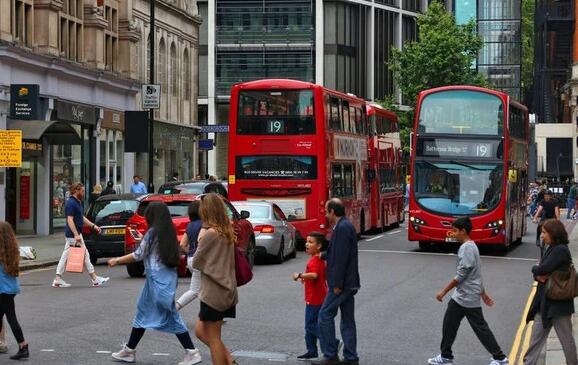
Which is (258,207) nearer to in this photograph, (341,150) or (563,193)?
(341,150)

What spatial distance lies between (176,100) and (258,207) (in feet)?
92.5

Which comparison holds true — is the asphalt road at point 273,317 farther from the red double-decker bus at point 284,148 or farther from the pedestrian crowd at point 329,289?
the red double-decker bus at point 284,148

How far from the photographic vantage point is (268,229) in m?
24.9

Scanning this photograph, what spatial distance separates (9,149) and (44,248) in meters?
4.86

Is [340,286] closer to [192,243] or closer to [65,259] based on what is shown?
[192,243]

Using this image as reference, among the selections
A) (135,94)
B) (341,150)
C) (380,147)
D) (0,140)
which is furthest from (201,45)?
(0,140)

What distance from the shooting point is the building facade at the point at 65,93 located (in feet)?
109

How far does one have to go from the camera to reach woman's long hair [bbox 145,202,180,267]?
451 inches

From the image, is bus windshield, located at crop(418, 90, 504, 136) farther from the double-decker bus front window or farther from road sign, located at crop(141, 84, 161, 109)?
road sign, located at crop(141, 84, 161, 109)

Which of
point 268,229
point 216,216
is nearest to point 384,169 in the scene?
point 268,229

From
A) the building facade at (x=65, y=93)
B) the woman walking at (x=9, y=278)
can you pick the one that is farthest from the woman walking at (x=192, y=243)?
the building facade at (x=65, y=93)

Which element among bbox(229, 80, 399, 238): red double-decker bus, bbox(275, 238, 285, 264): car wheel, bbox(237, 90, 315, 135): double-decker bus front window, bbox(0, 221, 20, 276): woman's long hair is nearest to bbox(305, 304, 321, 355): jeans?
bbox(0, 221, 20, 276): woman's long hair

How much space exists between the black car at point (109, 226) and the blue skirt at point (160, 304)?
44.5ft

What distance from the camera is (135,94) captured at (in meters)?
45.7
